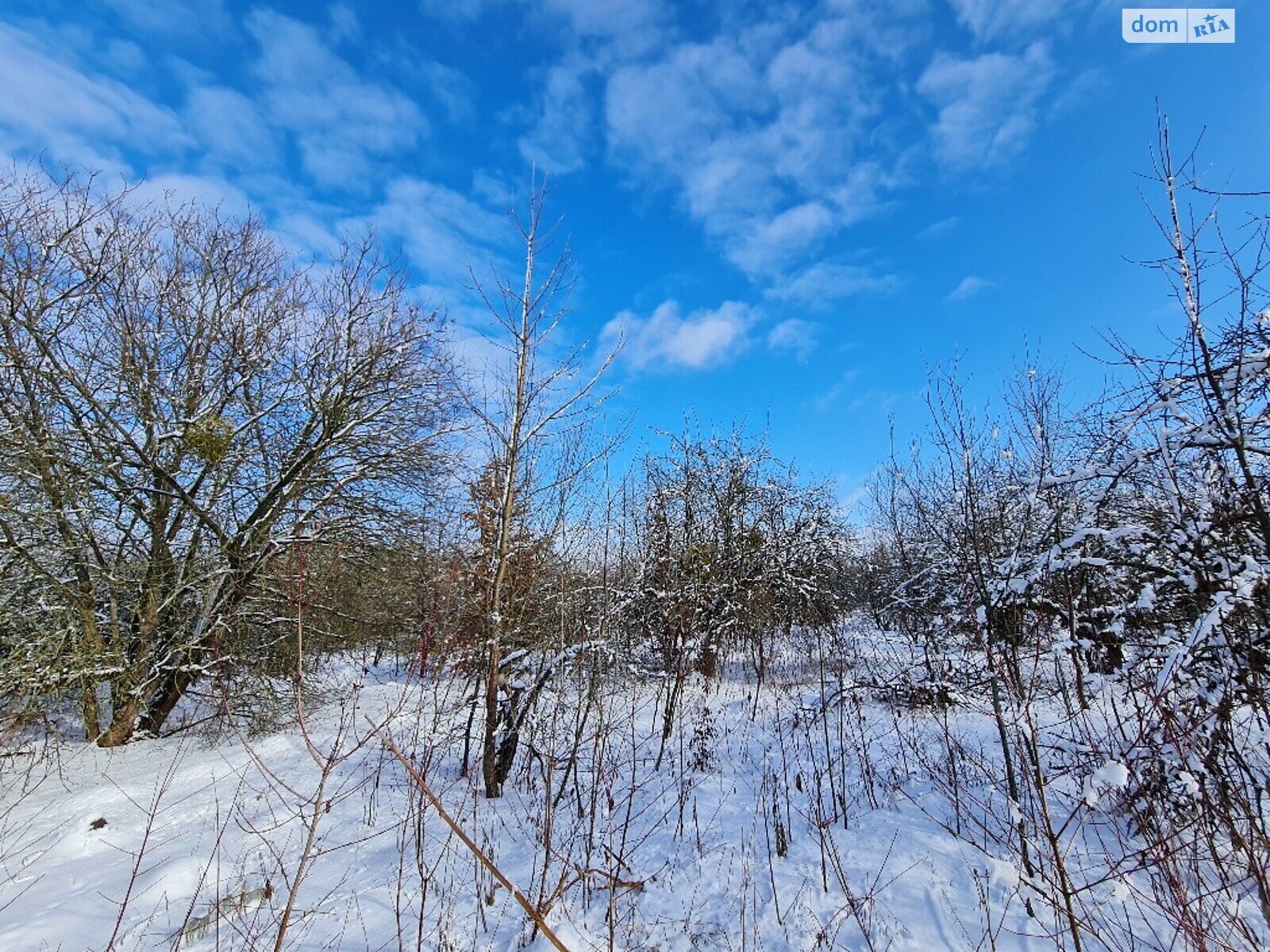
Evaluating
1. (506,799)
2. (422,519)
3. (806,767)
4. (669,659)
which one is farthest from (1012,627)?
(422,519)

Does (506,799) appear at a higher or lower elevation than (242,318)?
lower

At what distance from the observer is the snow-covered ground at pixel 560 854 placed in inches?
126

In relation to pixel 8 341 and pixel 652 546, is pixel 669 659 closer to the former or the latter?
pixel 652 546

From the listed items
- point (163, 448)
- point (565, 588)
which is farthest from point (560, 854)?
point (163, 448)

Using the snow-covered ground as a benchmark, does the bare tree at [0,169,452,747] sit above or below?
above

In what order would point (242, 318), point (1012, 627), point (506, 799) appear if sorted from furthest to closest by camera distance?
point (242, 318), point (506, 799), point (1012, 627)

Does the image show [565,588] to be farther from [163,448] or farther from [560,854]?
[163,448]

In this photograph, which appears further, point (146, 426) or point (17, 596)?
point (146, 426)

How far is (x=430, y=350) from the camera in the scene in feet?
34.6

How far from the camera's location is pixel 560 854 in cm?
402

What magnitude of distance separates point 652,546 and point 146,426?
8598 mm

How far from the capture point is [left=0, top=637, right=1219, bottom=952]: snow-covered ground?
321cm

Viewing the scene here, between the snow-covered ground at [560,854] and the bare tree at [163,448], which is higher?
the bare tree at [163,448]

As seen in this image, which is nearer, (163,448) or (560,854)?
(560,854)
